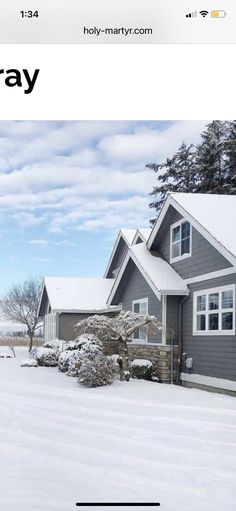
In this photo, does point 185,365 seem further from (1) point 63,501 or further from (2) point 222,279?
(1) point 63,501

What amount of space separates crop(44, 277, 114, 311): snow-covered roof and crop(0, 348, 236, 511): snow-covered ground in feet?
40.7

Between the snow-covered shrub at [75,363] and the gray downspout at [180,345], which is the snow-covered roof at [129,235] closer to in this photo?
the gray downspout at [180,345]

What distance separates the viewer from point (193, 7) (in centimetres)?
234

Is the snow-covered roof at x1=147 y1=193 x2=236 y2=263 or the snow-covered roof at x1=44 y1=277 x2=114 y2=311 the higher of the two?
the snow-covered roof at x1=147 y1=193 x2=236 y2=263

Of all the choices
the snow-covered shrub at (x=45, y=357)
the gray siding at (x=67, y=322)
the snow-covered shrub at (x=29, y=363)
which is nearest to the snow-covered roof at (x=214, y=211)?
the snow-covered shrub at (x=29, y=363)

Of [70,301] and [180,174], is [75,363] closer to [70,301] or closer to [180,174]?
[180,174]

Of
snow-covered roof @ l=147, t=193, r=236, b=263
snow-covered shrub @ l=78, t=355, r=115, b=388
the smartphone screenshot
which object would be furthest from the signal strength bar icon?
snow-covered shrub @ l=78, t=355, r=115, b=388

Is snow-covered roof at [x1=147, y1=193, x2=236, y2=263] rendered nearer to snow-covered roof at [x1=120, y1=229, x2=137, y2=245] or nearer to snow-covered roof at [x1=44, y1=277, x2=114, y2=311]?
snow-covered roof at [x1=120, y1=229, x2=137, y2=245]

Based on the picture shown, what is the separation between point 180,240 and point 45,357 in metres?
6.56

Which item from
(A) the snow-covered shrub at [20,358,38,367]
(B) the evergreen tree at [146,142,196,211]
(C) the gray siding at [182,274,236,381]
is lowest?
(A) the snow-covered shrub at [20,358,38,367]

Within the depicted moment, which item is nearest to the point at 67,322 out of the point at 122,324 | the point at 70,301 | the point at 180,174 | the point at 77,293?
the point at 70,301

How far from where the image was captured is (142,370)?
13180 mm

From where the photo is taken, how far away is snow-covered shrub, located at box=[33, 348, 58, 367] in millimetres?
17266

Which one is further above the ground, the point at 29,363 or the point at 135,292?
the point at 135,292
